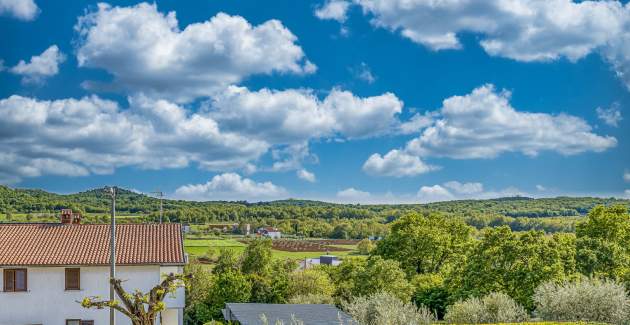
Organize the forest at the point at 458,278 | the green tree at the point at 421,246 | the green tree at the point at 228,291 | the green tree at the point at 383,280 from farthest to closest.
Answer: the green tree at the point at 228,291
the green tree at the point at 421,246
the green tree at the point at 383,280
the forest at the point at 458,278

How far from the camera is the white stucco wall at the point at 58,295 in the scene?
34000mm

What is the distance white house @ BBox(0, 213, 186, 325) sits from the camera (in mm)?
34125

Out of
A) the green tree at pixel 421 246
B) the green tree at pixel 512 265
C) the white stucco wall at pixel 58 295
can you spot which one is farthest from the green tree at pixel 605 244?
the white stucco wall at pixel 58 295

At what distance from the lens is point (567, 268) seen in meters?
44.1

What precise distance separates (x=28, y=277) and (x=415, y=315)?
20710 mm

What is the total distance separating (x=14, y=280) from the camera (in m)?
34.2

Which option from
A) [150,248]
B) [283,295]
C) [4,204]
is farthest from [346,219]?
[150,248]

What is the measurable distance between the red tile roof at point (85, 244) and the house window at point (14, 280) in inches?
21.4

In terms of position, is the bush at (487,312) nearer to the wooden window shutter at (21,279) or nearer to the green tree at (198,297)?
the wooden window shutter at (21,279)

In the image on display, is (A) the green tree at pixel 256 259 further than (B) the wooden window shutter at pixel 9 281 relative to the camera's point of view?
Yes

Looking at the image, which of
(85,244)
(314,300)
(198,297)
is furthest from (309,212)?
(85,244)

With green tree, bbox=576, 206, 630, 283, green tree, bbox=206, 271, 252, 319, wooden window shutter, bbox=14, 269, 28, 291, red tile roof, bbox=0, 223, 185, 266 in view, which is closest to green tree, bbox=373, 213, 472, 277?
green tree, bbox=206, 271, 252, 319

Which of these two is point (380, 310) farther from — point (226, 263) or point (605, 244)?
point (226, 263)

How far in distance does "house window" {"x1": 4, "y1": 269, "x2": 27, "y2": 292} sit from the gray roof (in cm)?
1071
